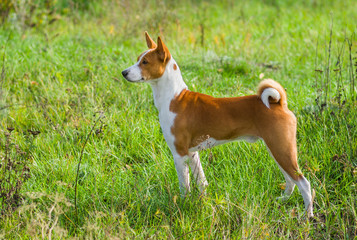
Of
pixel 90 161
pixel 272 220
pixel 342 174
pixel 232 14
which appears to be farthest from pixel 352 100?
pixel 232 14

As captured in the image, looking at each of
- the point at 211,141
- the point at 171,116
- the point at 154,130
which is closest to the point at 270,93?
the point at 211,141

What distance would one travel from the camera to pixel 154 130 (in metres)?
4.41

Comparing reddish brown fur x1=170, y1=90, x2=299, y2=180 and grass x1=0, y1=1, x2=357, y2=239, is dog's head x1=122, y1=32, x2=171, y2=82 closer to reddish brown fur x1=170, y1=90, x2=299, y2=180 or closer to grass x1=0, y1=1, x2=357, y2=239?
reddish brown fur x1=170, y1=90, x2=299, y2=180

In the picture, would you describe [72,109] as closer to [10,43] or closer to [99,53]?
[99,53]

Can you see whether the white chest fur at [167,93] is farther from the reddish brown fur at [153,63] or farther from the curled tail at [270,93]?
the curled tail at [270,93]

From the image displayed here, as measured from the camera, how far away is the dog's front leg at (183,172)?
342 centimetres

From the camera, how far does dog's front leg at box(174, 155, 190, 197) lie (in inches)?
135

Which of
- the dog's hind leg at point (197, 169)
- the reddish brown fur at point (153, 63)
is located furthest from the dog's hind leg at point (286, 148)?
the reddish brown fur at point (153, 63)

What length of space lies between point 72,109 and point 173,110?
71.2 inches

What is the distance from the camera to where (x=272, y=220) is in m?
3.20

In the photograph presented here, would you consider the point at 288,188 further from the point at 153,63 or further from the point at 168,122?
the point at 153,63

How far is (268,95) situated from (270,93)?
0.07 ft

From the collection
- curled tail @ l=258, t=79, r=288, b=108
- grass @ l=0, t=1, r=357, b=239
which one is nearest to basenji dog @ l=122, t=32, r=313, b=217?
curled tail @ l=258, t=79, r=288, b=108

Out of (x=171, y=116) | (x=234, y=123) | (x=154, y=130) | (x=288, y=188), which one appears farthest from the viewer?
(x=154, y=130)
